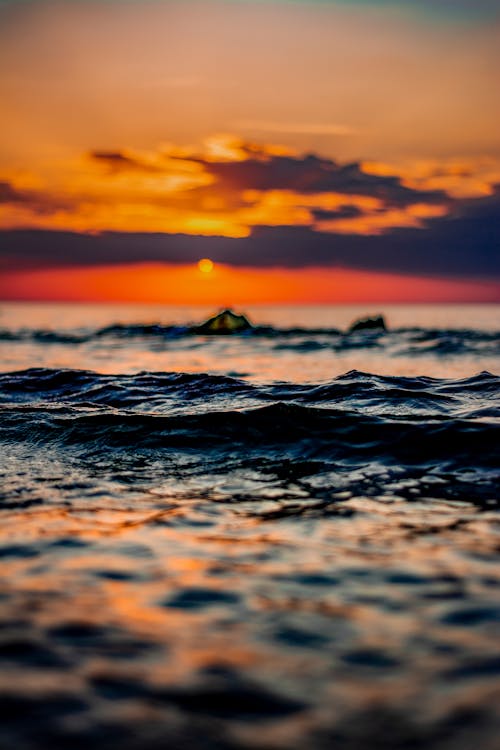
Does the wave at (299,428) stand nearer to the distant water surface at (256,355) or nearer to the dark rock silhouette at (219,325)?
the distant water surface at (256,355)

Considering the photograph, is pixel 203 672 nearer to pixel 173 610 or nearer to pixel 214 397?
pixel 173 610

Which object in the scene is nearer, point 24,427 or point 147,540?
point 147,540

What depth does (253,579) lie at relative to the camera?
4012 mm

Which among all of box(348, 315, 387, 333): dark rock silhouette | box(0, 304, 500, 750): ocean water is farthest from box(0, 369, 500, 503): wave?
box(348, 315, 387, 333): dark rock silhouette

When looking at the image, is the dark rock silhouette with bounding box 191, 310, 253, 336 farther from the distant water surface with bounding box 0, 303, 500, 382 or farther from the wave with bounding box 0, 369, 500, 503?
the wave with bounding box 0, 369, 500, 503

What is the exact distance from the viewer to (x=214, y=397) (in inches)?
454

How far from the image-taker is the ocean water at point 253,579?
2.67m

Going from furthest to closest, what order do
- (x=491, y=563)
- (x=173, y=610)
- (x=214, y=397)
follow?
1. (x=214, y=397)
2. (x=491, y=563)
3. (x=173, y=610)

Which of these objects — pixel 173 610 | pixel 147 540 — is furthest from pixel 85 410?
pixel 173 610

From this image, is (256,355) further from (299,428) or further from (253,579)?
(253,579)

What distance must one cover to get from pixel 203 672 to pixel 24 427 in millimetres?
7045

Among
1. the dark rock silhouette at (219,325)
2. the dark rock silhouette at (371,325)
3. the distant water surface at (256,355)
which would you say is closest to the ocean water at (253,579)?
the distant water surface at (256,355)

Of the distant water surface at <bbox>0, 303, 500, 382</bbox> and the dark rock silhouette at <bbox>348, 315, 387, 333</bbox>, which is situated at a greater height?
the dark rock silhouette at <bbox>348, 315, 387, 333</bbox>

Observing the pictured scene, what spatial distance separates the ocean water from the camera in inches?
105
